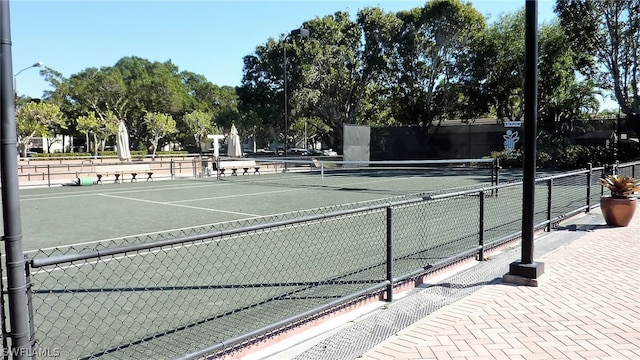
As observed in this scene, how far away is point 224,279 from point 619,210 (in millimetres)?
7865

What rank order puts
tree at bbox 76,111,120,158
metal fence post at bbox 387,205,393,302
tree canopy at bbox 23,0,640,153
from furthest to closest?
tree at bbox 76,111,120,158 < tree canopy at bbox 23,0,640,153 < metal fence post at bbox 387,205,393,302

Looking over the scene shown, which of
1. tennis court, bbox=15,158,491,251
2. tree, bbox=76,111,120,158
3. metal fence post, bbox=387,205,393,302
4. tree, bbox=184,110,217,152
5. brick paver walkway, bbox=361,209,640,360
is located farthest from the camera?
tree, bbox=184,110,217,152

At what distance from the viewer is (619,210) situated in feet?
30.3

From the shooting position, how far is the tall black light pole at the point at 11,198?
2.30 m

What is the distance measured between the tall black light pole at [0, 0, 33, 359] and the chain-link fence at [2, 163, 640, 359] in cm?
15

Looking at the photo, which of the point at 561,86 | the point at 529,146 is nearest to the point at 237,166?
the point at 561,86

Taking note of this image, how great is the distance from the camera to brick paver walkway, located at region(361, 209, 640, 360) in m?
3.91

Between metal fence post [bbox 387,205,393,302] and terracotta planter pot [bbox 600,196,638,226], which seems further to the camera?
terracotta planter pot [bbox 600,196,638,226]

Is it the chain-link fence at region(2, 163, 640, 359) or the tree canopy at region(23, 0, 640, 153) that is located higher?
the tree canopy at region(23, 0, 640, 153)

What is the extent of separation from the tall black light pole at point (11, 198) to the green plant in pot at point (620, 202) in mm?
9977

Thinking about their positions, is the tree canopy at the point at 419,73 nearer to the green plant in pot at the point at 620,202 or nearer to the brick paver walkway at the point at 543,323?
the green plant in pot at the point at 620,202

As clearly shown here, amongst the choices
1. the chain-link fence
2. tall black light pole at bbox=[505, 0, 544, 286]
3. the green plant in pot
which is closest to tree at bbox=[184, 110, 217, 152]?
the chain-link fence

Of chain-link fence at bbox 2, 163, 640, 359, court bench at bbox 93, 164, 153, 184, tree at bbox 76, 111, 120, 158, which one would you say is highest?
tree at bbox 76, 111, 120, 158

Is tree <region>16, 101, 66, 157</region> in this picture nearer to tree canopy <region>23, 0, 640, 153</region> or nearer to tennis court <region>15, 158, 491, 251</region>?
tree canopy <region>23, 0, 640, 153</region>
